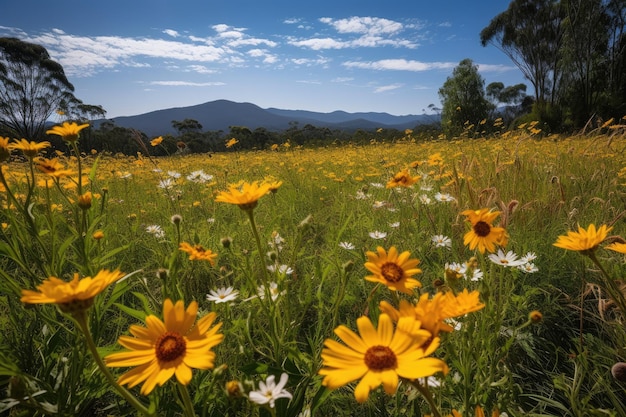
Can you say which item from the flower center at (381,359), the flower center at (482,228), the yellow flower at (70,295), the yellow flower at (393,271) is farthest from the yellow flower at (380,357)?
the flower center at (482,228)

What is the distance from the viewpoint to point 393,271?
2.16 feet

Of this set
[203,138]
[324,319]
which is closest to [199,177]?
[324,319]

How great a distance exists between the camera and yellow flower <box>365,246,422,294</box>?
623 millimetres

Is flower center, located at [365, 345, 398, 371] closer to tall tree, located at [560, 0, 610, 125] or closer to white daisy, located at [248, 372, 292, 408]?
white daisy, located at [248, 372, 292, 408]

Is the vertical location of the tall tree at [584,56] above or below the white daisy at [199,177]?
above

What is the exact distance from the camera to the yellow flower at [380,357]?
40 cm

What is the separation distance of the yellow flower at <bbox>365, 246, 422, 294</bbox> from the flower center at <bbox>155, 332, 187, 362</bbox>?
33 cm

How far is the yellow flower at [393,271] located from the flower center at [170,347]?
1.10 feet

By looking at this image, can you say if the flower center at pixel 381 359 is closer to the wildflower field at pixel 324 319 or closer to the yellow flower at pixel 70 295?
the wildflower field at pixel 324 319

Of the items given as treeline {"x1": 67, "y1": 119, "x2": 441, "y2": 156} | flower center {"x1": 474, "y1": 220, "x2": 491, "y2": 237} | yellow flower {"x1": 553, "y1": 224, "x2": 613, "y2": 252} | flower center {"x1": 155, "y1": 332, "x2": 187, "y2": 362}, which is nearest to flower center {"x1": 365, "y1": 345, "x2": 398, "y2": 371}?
flower center {"x1": 155, "y1": 332, "x2": 187, "y2": 362}

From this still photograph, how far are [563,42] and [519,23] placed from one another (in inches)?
94.6

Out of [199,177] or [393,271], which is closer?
[393,271]

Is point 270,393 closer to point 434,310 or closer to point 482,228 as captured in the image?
point 434,310

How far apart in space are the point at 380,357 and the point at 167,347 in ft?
1.00
